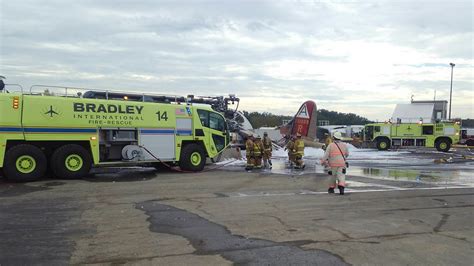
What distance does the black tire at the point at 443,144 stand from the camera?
123ft

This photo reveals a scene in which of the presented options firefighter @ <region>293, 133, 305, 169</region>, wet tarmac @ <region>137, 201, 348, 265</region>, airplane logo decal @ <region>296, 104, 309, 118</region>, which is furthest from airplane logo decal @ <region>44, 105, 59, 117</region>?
airplane logo decal @ <region>296, 104, 309, 118</region>

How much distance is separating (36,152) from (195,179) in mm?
4930

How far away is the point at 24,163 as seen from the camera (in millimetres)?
13750

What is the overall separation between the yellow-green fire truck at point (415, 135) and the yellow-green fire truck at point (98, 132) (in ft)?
77.0

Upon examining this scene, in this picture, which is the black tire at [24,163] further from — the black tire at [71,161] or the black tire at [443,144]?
the black tire at [443,144]

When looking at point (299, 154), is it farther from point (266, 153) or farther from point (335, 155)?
point (335, 155)

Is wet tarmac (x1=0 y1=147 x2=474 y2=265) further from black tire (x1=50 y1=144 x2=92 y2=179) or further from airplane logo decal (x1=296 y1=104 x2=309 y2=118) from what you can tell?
airplane logo decal (x1=296 y1=104 x2=309 y2=118)

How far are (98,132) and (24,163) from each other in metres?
2.56

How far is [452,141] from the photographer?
37719 mm

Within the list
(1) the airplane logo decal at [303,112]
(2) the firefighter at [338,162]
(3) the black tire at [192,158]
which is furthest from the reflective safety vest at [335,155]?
(1) the airplane logo decal at [303,112]

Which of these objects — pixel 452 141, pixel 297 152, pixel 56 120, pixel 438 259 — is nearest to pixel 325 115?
pixel 452 141

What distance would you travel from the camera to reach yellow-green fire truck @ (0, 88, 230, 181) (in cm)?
1380

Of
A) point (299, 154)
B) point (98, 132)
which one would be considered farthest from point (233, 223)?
point (299, 154)

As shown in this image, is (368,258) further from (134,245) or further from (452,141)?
(452,141)
